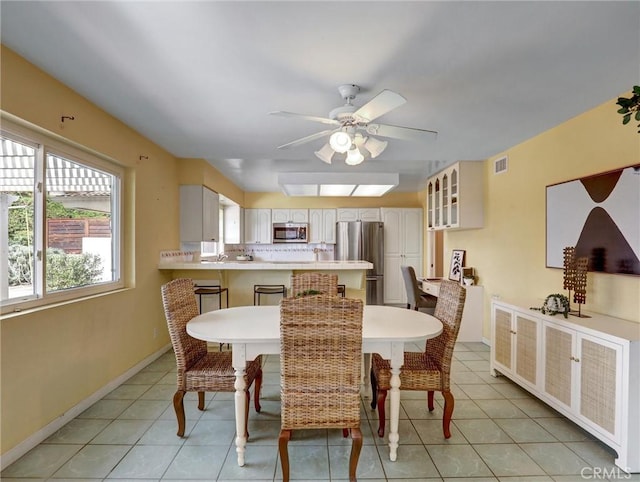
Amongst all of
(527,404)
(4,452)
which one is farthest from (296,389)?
(527,404)

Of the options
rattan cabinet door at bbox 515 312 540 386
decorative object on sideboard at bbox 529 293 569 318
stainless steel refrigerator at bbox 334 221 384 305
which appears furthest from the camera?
stainless steel refrigerator at bbox 334 221 384 305

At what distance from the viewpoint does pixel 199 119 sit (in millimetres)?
2750

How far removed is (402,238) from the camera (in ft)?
21.2

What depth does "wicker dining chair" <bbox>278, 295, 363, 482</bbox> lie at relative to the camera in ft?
5.29

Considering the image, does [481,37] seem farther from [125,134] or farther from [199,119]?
[125,134]

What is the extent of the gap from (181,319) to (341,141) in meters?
1.57

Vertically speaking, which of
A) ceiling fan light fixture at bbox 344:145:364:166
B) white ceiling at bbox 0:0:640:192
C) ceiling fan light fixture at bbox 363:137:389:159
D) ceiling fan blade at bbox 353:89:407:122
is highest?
white ceiling at bbox 0:0:640:192

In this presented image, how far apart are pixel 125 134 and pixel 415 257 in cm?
526

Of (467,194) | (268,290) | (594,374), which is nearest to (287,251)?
(268,290)

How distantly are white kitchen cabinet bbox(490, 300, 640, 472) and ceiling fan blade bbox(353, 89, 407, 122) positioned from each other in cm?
182

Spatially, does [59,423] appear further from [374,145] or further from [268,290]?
[374,145]

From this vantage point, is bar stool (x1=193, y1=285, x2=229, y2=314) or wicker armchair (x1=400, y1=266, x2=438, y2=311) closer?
bar stool (x1=193, y1=285, x2=229, y2=314)

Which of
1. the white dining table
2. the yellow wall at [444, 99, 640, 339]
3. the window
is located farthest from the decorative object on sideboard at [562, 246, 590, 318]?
the window

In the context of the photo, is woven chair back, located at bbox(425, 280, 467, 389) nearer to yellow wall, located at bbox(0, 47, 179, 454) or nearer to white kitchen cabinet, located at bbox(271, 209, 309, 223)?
yellow wall, located at bbox(0, 47, 179, 454)
